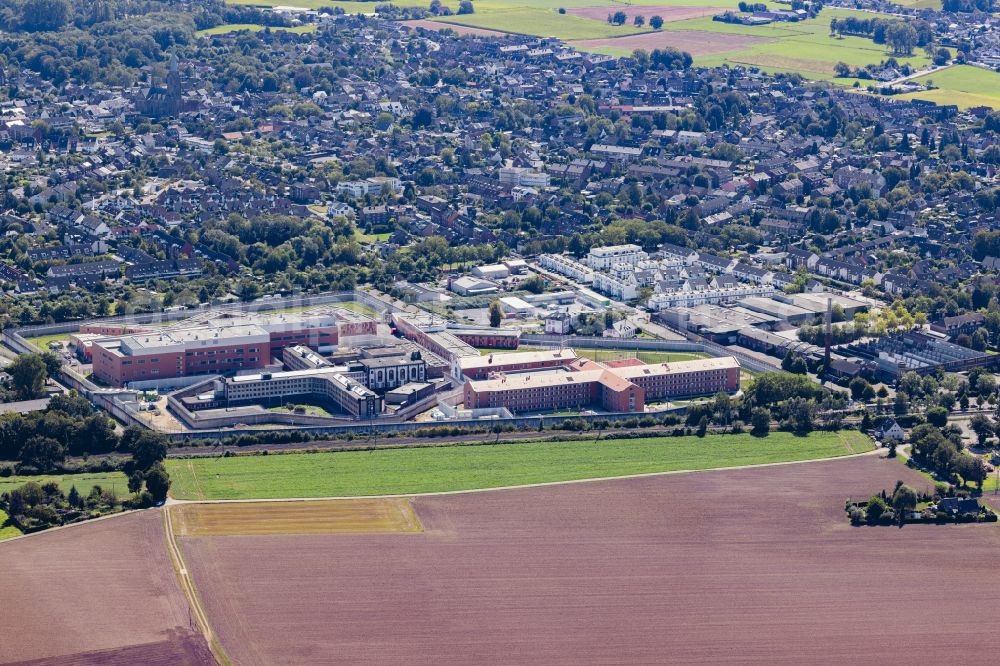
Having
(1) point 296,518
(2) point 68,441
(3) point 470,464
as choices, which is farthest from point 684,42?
(1) point 296,518

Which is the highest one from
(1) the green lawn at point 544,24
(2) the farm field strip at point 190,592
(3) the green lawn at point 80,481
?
(1) the green lawn at point 544,24

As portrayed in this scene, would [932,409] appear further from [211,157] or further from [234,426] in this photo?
[211,157]

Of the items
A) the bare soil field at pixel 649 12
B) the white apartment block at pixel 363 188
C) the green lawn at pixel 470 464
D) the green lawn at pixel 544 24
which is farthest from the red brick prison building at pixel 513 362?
the bare soil field at pixel 649 12

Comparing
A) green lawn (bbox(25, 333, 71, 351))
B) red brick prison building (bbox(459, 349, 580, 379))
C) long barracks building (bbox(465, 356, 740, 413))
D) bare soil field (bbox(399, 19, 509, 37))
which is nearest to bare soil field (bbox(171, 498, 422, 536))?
long barracks building (bbox(465, 356, 740, 413))

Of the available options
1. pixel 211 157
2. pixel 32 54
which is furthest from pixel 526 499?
pixel 32 54

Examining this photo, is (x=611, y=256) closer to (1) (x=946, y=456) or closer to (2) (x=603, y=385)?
(2) (x=603, y=385)

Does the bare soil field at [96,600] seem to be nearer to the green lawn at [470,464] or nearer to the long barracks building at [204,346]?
the green lawn at [470,464]
